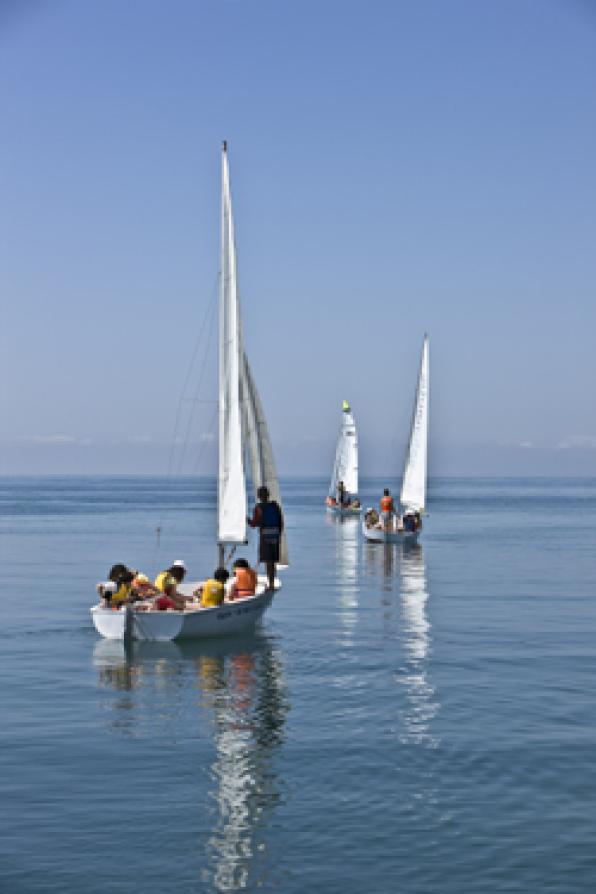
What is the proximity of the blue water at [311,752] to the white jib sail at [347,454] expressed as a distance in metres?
68.9

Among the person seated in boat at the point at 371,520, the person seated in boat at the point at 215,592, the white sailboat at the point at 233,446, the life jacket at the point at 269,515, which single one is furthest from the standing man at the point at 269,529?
the person seated in boat at the point at 371,520

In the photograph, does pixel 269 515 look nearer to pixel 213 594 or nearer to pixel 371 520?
pixel 213 594

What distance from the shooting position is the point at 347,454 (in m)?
108

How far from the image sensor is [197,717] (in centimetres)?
2042

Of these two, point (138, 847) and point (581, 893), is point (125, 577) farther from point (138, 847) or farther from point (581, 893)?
point (581, 893)

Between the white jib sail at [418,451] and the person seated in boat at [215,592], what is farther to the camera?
the white jib sail at [418,451]

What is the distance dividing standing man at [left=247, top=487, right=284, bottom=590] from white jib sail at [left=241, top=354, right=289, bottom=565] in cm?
181

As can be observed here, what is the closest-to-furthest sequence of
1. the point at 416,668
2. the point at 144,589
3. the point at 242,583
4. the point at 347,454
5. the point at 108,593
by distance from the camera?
the point at 416,668, the point at 108,593, the point at 144,589, the point at 242,583, the point at 347,454

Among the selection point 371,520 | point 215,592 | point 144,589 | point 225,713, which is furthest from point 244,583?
point 371,520

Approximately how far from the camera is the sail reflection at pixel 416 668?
19344 millimetres

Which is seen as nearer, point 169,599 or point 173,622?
point 173,622

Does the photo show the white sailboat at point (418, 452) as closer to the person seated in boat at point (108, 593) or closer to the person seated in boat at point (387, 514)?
the person seated in boat at point (387, 514)

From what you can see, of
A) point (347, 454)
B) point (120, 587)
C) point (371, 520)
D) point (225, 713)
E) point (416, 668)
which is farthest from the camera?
point (347, 454)

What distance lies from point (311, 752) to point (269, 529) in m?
12.7
